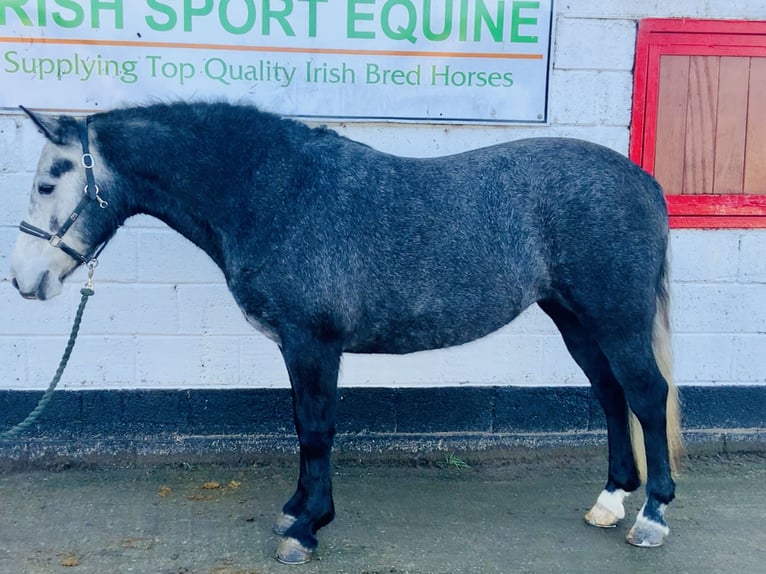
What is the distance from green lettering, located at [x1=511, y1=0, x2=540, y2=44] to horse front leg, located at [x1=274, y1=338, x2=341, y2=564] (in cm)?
204

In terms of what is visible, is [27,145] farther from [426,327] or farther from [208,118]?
[426,327]

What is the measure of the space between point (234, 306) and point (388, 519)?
1.41 m

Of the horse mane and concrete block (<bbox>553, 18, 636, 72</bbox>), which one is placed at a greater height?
concrete block (<bbox>553, 18, 636, 72</bbox>)

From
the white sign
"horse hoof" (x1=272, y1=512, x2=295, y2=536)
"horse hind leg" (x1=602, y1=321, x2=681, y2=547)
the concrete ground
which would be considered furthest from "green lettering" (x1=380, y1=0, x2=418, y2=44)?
"horse hoof" (x1=272, y1=512, x2=295, y2=536)

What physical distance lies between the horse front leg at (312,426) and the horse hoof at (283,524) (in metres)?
0.08

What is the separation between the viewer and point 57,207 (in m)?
2.94

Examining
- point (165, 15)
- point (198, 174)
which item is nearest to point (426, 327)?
point (198, 174)

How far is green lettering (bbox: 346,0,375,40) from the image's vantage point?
3971 millimetres

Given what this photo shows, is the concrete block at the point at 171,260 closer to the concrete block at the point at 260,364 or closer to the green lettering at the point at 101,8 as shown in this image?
the concrete block at the point at 260,364

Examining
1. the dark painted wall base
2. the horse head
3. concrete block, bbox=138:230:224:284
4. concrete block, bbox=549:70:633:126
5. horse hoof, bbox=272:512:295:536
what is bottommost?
horse hoof, bbox=272:512:295:536

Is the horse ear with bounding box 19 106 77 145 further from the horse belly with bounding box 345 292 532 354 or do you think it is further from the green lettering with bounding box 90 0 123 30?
the horse belly with bounding box 345 292 532 354

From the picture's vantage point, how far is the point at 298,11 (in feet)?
13.0

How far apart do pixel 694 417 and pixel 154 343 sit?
121 inches

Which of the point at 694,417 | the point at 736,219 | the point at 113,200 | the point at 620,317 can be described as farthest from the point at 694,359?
the point at 113,200
